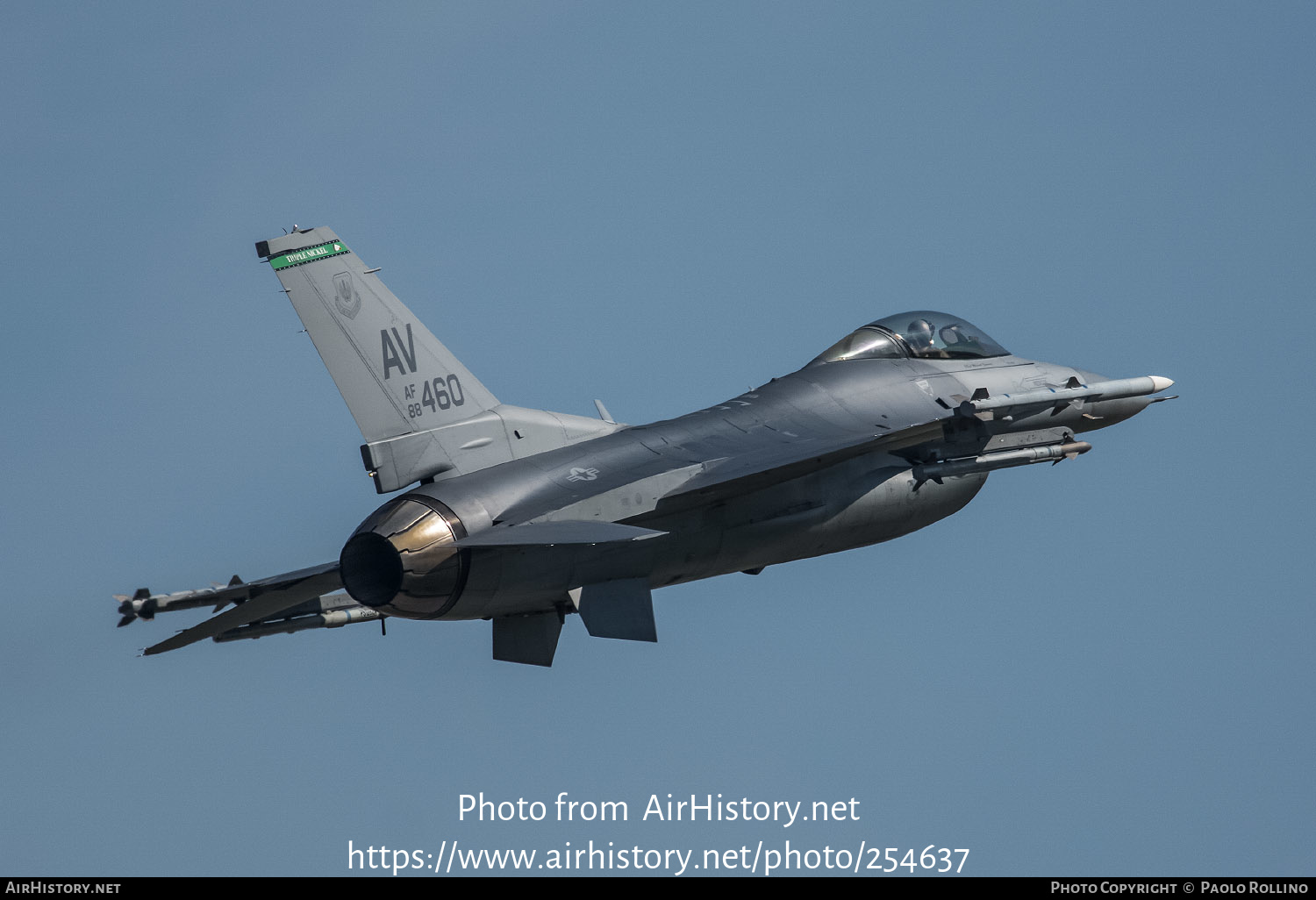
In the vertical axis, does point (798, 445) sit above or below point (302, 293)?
below

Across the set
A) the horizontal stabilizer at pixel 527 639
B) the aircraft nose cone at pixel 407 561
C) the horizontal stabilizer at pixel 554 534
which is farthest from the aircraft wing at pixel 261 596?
the horizontal stabilizer at pixel 554 534

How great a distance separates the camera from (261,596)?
2438cm

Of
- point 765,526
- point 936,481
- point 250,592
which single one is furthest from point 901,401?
point 250,592

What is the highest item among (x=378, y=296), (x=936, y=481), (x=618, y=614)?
(x=378, y=296)

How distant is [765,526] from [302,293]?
622 centimetres

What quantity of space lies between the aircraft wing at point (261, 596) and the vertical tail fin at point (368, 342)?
1820 mm

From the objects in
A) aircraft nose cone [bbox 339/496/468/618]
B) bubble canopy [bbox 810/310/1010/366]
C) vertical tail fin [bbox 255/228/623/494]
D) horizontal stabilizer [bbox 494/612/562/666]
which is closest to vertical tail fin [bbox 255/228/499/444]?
vertical tail fin [bbox 255/228/623/494]

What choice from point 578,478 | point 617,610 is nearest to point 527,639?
point 617,610

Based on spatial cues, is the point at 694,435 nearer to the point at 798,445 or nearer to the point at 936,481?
the point at 798,445

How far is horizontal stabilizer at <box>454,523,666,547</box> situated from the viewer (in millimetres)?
21219

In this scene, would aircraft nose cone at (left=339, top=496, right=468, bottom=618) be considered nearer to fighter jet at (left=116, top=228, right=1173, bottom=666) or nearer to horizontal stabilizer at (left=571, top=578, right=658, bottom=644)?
fighter jet at (left=116, top=228, right=1173, bottom=666)

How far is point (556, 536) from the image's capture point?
21.3 meters

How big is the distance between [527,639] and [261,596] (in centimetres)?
321

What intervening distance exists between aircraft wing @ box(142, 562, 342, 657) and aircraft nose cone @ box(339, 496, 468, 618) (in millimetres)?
1349
